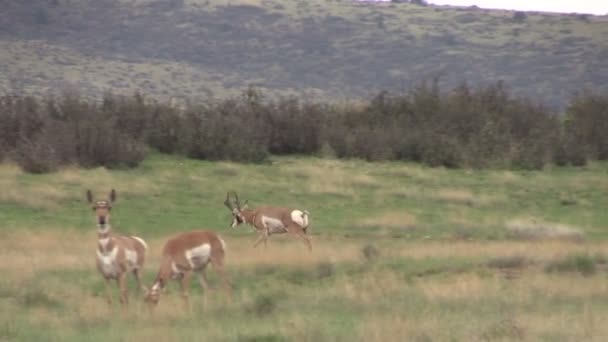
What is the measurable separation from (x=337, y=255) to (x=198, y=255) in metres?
4.75

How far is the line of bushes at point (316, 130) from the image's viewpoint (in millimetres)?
34531

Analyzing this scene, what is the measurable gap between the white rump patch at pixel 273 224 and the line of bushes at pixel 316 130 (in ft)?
37.2

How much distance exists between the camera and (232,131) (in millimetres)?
38969

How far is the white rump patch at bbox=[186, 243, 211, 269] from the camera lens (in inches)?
629

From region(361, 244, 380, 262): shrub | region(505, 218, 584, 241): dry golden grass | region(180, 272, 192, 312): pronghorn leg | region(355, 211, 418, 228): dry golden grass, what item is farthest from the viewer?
region(355, 211, 418, 228): dry golden grass

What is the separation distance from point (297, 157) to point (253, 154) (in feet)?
10.9

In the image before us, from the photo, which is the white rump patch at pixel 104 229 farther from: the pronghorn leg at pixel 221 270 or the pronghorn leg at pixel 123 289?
the pronghorn leg at pixel 221 270

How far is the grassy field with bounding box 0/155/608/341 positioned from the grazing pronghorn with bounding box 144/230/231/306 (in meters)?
0.30

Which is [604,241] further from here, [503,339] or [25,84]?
[25,84]

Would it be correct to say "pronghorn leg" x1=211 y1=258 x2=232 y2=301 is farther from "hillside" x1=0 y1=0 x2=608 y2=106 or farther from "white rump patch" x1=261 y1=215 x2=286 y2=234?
"hillside" x1=0 y1=0 x2=608 y2=106

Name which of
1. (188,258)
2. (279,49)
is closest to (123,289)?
(188,258)

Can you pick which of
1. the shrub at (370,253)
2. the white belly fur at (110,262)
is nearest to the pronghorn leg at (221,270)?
the white belly fur at (110,262)

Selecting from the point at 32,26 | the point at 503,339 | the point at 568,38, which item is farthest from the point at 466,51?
the point at 503,339

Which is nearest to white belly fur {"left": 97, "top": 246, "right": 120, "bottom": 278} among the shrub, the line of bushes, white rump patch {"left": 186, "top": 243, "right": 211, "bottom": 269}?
white rump patch {"left": 186, "top": 243, "right": 211, "bottom": 269}
